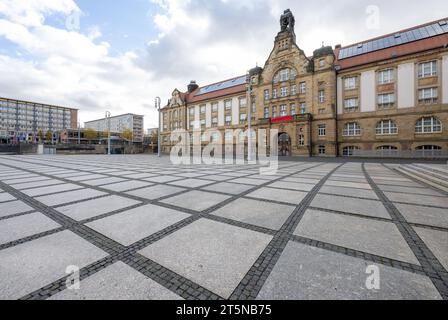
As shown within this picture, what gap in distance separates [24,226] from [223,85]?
49.8m

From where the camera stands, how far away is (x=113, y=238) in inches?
136

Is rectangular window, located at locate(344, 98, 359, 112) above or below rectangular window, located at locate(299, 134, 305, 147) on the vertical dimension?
above

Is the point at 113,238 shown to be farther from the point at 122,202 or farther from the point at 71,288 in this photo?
the point at 122,202

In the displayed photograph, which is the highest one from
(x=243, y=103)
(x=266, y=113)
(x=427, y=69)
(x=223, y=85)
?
(x=223, y=85)

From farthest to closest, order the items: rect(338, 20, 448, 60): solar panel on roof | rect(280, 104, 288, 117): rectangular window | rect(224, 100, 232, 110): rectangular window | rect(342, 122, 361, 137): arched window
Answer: rect(224, 100, 232, 110): rectangular window → rect(280, 104, 288, 117): rectangular window → rect(342, 122, 361, 137): arched window → rect(338, 20, 448, 60): solar panel on roof

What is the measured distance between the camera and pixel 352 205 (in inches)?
211

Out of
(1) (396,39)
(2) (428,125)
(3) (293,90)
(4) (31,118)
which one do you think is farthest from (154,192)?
(4) (31,118)

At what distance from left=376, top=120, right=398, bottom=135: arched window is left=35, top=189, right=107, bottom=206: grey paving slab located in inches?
1346

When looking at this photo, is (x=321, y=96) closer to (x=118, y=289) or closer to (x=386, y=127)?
(x=386, y=127)

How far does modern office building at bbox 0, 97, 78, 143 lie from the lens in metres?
101

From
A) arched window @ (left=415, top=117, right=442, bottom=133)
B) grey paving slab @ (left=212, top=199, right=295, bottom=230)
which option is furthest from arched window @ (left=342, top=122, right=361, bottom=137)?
grey paving slab @ (left=212, top=199, right=295, bottom=230)

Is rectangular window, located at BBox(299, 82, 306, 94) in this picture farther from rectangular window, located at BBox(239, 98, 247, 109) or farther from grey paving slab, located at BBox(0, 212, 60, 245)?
grey paving slab, located at BBox(0, 212, 60, 245)
